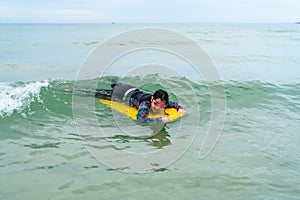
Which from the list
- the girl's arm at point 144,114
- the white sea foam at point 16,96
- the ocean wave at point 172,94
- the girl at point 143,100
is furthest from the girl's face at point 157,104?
the white sea foam at point 16,96

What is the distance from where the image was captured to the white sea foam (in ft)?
25.5

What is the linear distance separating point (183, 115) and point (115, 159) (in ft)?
8.95

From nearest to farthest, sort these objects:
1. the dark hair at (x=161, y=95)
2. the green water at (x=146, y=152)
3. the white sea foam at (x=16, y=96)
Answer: the green water at (x=146, y=152), the dark hair at (x=161, y=95), the white sea foam at (x=16, y=96)

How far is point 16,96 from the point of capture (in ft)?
29.1

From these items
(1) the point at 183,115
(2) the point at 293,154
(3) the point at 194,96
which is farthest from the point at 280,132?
(3) the point at 194,96

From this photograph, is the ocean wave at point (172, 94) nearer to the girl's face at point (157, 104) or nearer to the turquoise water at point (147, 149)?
the turquoise water at point (147, 149)

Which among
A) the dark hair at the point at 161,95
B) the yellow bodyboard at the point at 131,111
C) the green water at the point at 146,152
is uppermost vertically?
the dark hair at the point at 161,95

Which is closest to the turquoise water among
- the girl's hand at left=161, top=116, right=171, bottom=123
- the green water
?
the green water

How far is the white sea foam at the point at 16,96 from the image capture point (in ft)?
25.5

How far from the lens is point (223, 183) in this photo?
4.54 m

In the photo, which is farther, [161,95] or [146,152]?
[161,95]

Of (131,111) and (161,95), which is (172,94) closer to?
(131,111)

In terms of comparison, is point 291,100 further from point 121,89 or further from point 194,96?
point 121,89

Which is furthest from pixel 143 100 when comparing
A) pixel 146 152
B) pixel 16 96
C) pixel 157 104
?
pixel 16 96
